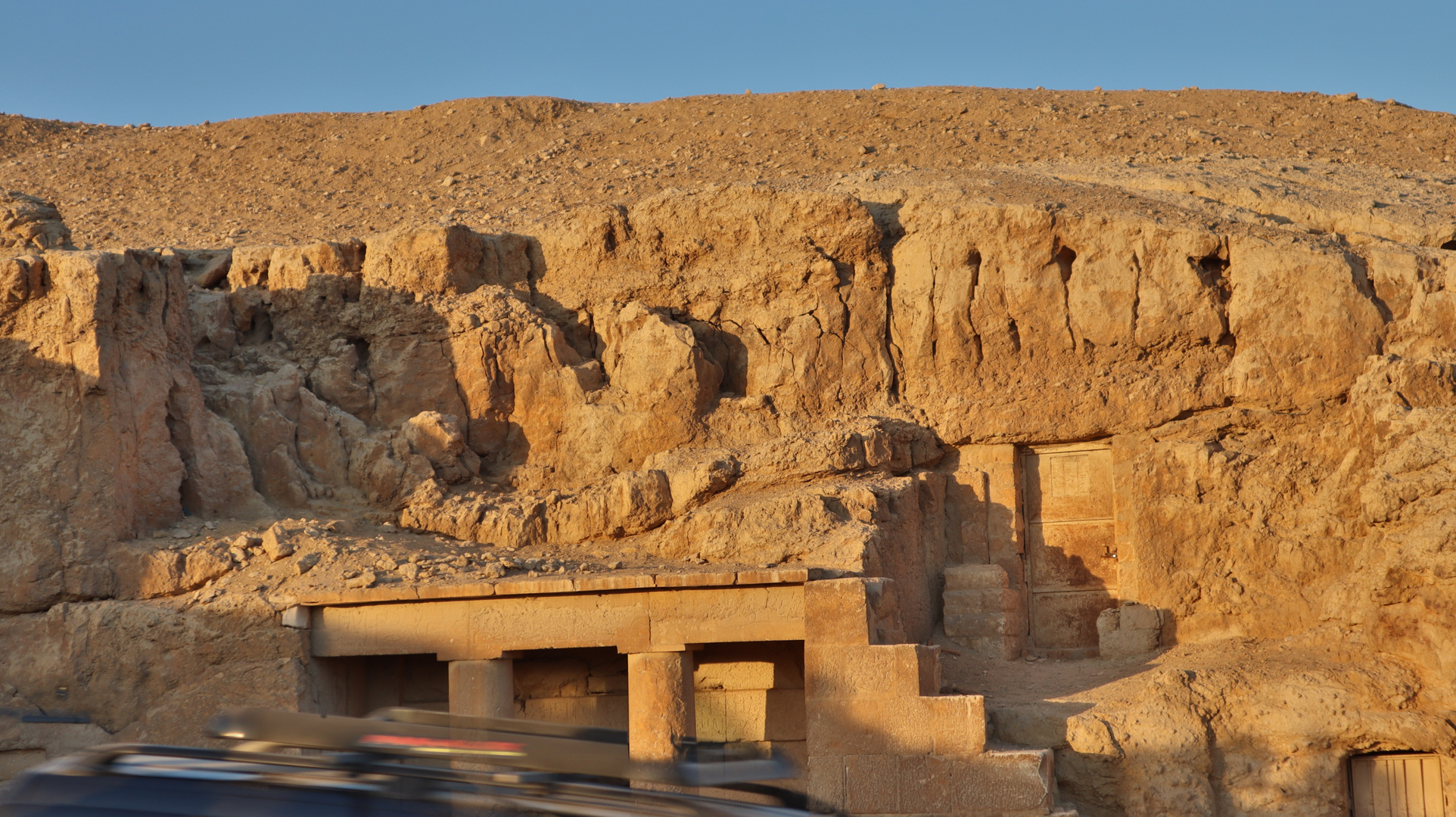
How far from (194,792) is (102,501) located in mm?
9302

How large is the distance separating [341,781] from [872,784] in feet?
24.9

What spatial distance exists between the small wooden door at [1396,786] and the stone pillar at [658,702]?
5806 millimetres

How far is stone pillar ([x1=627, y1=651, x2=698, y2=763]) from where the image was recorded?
11.8 meters

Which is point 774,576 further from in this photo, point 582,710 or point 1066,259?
point 1066,259

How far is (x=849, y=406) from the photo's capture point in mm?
15305

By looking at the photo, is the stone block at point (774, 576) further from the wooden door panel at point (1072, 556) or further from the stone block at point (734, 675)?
the wooden door panel at point (1072, 556)

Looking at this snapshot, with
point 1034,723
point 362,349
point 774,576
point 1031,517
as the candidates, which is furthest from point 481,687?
point 1031,517

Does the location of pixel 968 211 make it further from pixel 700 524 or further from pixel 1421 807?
pixel 1421 807

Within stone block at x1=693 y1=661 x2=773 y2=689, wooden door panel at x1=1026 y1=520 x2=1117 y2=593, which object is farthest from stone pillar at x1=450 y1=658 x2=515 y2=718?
wooden door panel at x1=1026 y1=520 x2=1117 y2=593

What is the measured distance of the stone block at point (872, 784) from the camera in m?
11.4

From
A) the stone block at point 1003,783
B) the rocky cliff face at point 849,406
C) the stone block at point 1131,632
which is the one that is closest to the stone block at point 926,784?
the stone block at point 1003,783

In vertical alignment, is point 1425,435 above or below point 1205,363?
below

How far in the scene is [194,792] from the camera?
4594 millimetres

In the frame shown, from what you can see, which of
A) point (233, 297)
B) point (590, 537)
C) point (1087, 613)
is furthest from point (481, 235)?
point (1087, 613)
